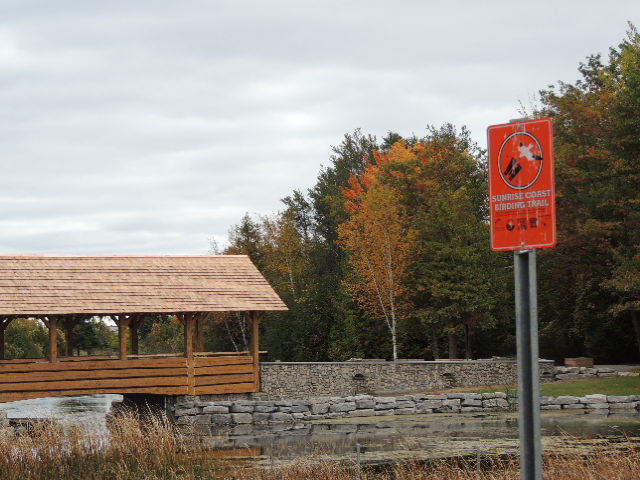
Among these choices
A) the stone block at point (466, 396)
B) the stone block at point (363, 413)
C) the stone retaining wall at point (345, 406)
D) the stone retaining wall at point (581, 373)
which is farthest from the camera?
the stone retaining wall at point (581, 373)

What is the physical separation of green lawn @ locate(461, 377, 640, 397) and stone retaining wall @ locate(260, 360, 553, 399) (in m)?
1.15

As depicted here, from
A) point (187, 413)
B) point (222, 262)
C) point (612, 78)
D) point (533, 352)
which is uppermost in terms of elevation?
point (612, 78)

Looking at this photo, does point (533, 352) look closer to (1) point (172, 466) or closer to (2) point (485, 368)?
(1) point (172, 466)

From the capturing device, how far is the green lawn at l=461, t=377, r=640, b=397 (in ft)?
91.8

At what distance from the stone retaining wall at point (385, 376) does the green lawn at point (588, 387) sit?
1.15 metres

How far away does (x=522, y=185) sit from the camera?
15.8ft

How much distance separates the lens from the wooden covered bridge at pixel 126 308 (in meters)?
26.5

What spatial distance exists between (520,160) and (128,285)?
24.7 m

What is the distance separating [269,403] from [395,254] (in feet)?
44.7

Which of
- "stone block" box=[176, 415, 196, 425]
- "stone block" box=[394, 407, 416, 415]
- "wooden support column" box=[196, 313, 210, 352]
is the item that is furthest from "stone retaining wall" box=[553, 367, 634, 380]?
"stone block" box=[176, 415, 196, 425]

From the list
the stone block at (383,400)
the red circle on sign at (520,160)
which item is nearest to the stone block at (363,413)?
the stone block at (383,400)

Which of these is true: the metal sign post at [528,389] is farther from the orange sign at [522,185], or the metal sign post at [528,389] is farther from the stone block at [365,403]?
the stone block at [365,403]

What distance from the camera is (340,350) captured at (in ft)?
141

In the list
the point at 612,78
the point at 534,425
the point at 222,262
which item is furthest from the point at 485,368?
the point at 534,425
